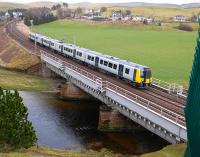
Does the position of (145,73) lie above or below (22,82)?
above

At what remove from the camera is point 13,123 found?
99.7 ft

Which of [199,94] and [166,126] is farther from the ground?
[199,94]

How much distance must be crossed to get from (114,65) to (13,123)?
2813 centimetres

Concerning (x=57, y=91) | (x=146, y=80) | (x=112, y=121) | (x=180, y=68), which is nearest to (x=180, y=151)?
(x=112, y=121)

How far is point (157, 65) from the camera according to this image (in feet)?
279

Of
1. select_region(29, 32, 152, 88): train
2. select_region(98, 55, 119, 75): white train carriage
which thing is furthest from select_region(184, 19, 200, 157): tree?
select_region(98, 55, 119, 75): white train carriage

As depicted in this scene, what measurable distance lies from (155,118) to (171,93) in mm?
13021

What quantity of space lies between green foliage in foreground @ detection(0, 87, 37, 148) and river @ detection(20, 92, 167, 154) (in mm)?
9179

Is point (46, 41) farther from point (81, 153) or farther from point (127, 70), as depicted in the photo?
point (81, 153)

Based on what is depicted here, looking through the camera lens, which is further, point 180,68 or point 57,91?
point 180,68

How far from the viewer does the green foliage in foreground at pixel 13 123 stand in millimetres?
30422

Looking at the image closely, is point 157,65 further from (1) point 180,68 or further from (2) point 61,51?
(2) point 61,51

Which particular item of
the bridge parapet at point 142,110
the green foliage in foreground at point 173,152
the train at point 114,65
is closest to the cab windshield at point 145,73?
the train at point 114,65

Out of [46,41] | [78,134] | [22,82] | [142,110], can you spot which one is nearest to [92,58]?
[22,82]
